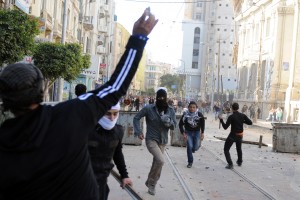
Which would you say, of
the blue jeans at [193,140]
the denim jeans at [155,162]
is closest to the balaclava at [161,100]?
the denim jeans at [155,162]

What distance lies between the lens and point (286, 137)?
17500mm

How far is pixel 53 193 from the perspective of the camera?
2006 millimetres

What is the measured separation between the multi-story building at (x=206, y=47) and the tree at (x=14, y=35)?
67739mm

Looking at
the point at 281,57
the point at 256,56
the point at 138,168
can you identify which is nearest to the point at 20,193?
the point at 138,168

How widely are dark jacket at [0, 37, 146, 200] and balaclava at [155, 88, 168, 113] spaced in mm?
6426

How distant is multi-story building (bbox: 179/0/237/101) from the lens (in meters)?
104

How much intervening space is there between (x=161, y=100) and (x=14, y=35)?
287 inches

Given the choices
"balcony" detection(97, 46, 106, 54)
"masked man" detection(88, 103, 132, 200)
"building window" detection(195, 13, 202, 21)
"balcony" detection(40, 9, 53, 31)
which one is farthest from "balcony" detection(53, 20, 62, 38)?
"building window" detection(195, 13, 202, 21)

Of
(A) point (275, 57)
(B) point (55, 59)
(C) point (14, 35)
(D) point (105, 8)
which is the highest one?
(D) point (105, 8)

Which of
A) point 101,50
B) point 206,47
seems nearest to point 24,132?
point 101,50

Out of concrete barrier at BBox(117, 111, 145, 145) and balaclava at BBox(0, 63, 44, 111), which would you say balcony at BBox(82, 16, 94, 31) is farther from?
balaclava at BBox(0, 63, 44, 111)

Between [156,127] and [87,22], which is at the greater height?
[87,22]

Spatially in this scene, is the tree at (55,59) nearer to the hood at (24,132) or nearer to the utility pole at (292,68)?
the hood at (24,132)

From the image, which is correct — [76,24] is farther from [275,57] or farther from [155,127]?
[155,127]
